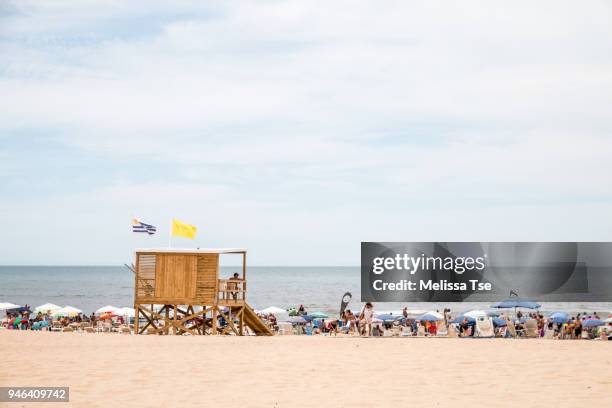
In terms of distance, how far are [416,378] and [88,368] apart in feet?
21.4

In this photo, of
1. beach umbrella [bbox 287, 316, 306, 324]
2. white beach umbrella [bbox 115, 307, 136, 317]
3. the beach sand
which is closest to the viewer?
the beach sand

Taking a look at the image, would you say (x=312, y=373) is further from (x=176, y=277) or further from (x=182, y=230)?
(x=182, y=230)

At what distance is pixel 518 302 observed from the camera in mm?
31797

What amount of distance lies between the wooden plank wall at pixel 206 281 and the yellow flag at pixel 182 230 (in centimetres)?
265

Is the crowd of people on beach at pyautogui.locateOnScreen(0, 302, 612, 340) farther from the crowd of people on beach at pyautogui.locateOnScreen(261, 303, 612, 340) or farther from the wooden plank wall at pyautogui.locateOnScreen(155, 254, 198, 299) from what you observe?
the wooden plank wall at pyautogui.locateOnScreen(155, 254, 198, 299)

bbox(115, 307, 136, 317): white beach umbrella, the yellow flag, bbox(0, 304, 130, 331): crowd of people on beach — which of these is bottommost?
bbox(0, 304, 130, 331): crowd of people on beach

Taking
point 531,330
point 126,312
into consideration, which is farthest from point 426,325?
point 126,312

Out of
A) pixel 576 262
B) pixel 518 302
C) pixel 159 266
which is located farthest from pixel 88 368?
pixel 518 302

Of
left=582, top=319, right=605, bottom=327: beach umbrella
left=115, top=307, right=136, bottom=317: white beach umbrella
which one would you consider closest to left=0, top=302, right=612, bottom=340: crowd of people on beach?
left=582, top=319, right=605, bottom=327: beach umbrella

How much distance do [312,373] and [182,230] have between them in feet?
Answer: 54.5

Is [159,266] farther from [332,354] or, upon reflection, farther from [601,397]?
[601,397]

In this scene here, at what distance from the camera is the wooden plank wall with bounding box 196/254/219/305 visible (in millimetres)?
27016

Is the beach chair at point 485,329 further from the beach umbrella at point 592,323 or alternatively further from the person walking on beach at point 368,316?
the beach umbrella at point 592,323

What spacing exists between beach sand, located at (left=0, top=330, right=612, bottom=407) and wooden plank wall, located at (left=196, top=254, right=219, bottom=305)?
5.88 meters
